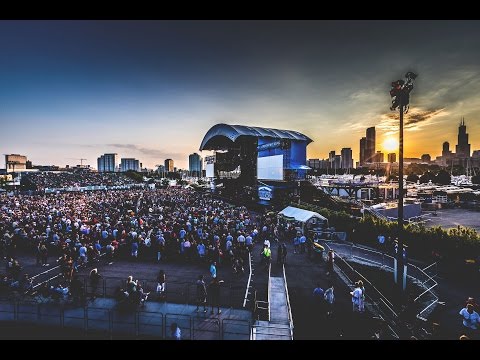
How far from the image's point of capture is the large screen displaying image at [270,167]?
3186 centimetres

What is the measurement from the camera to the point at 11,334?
729 centimetres

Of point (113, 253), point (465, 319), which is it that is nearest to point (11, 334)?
point (113, 253)

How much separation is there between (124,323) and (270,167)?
2753 centimetres

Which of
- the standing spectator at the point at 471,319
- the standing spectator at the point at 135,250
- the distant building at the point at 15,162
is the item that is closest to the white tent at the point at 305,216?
the standing spectator at the point at 471,319

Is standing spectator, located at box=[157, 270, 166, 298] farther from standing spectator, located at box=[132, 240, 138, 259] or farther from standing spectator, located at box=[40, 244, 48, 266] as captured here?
standing spectator, located at box=[40, 244, 48, 266]

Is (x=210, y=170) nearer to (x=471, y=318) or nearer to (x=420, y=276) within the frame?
(x=420, y=276)

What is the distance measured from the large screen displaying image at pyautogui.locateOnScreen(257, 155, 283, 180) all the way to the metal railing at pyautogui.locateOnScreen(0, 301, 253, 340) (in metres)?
25.0

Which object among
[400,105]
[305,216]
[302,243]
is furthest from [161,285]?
[305,216]

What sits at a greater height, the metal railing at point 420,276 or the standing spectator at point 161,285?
the standing spectator at point 161,285

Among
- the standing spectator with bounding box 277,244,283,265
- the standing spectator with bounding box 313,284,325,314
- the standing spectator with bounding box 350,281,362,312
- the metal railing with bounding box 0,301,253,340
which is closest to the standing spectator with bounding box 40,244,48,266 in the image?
the metal railing with bounding box 0,301,253,340

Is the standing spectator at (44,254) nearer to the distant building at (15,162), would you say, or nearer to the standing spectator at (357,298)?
the standing spectator at (357,298)

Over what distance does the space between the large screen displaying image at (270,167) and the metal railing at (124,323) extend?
2501 cm

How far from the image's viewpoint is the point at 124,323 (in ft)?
25.1

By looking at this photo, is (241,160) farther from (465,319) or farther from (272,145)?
(465,319)
